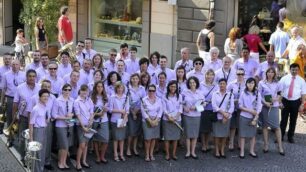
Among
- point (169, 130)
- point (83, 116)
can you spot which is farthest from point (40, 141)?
point (169, 130)

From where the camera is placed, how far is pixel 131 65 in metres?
14.6

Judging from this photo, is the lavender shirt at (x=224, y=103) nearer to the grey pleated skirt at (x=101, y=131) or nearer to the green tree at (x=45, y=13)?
the grey pleated skirt at (x=101, y=131)

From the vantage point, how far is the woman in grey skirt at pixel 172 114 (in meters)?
12.4

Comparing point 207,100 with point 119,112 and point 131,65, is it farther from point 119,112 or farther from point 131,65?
point 131,65

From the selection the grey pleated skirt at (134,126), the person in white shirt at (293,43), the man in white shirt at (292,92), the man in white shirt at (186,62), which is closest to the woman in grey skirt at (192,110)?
the grey pleated skirt at (134,126)

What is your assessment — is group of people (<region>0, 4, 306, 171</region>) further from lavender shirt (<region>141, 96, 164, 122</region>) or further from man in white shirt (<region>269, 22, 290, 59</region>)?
man in white shirt (<region>269, 22, 290, 59</region>)

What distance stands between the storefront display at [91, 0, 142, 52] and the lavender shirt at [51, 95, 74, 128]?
1019 centimetres

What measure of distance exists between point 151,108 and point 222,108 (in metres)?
1.47

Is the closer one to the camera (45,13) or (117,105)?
(117,105)

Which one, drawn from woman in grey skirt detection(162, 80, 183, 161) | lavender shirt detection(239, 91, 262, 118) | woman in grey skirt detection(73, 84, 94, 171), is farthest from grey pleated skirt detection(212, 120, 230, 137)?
woman in grey skirt detection(73, 84, 94, 171)

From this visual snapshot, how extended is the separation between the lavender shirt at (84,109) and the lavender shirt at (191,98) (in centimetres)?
199

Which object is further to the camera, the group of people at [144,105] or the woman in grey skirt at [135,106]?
the woman in grey skirt at [135,106]

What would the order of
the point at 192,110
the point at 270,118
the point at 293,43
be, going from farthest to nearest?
the point at 293,43 → the point at 270,118 → the point at 192,110

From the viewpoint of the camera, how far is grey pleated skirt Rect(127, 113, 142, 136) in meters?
12.6
